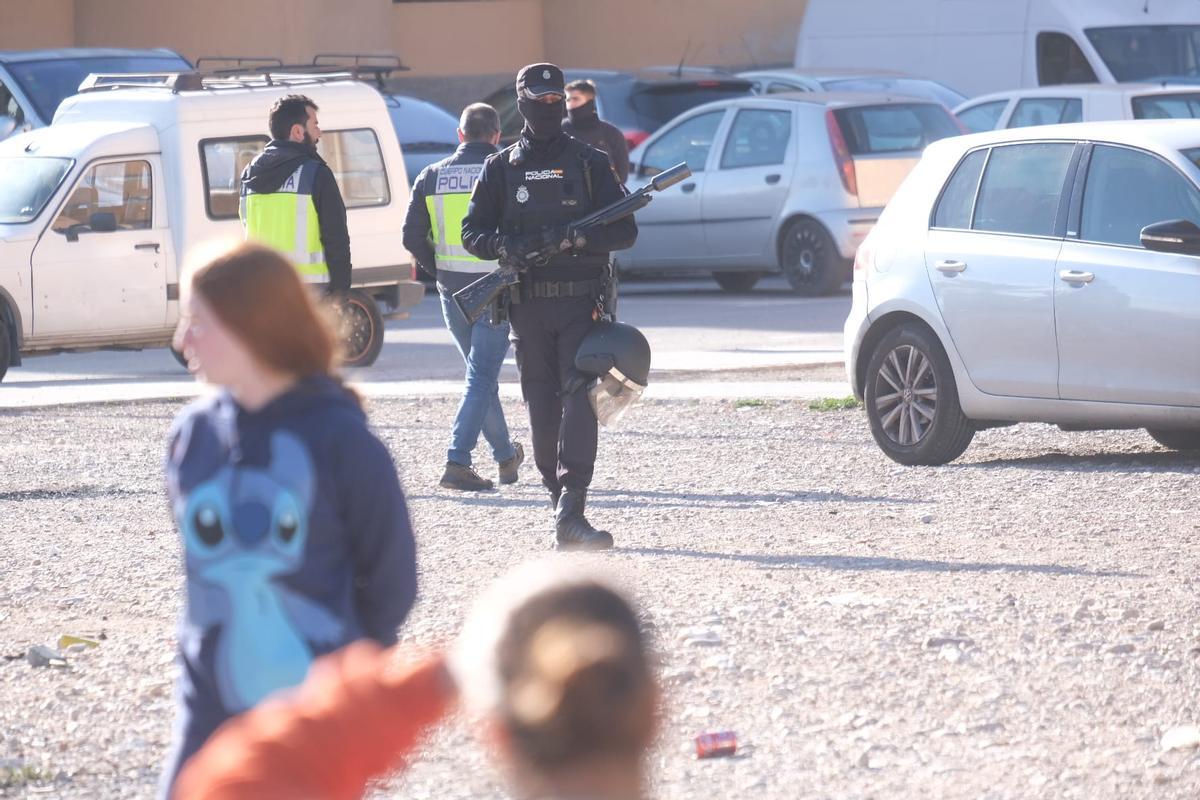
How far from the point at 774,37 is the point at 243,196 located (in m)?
21.1

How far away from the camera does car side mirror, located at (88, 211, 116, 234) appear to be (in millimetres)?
14250

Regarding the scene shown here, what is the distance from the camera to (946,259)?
9.44 m

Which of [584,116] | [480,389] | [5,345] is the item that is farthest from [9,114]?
[480,389]

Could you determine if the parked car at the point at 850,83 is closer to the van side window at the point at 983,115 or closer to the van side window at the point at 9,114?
the van side window at the point at 983,115

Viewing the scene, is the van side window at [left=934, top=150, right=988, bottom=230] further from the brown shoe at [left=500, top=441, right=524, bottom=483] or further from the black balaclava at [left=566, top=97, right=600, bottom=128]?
the black balaclava at [left=566, top=97, right=600, bottom=128]

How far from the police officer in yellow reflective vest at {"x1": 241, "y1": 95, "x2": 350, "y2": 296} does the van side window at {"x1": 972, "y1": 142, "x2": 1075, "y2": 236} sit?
2909 millimetres

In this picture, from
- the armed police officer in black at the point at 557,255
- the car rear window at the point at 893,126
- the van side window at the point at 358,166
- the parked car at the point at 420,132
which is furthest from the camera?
the parked car at the point at 420,132

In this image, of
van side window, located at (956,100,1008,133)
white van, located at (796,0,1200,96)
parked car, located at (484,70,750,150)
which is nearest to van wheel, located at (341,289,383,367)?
parked car, located at (484,70,750,150)

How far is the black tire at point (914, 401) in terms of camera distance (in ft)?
31.0

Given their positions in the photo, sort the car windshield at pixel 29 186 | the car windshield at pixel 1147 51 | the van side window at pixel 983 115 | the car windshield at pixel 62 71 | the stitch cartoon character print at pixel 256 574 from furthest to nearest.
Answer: the car windshield at pixel 1147 51 → the van side window at pixel 983 115 → the car windshield at pixel 62 71 → the car windshield at pixel 29 186 → the stitch cartoon character print at pixel 256 574

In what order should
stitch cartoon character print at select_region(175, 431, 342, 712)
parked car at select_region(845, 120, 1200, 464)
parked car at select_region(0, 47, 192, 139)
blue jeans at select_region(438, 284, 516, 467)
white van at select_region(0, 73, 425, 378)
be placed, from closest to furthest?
stitch cartoon character print at select_region(175, 431, 342, 712) < parked car at select_region(845, 120, 1200, 464) < blue jeans at select_region(438, 284, 516, 467) < white van at select_region(0, 73, 425, 378) < parked car at select_region(0, 47, 192, 139)

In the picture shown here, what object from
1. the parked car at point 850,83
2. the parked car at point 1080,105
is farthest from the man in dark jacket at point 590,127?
the parked car at point 850,83

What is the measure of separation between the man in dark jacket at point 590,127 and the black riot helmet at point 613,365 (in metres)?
4.14

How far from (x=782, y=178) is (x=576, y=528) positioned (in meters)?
10.7
